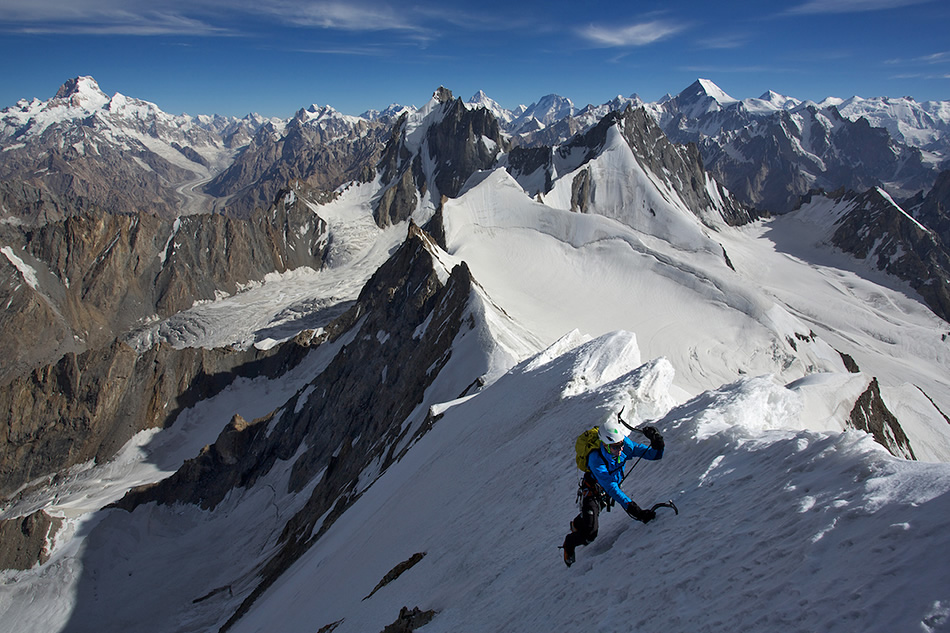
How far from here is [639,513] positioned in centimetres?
764

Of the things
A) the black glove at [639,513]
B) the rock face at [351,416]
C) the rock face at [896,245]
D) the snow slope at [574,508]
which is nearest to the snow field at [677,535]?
the snow slope at [574,508]

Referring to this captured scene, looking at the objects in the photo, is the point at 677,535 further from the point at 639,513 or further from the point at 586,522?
the point at 586,522

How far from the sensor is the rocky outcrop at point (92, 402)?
56688 mm

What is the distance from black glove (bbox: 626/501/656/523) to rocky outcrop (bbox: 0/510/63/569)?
51.4 meters

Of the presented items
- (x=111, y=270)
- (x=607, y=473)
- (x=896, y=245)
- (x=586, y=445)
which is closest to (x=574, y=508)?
(x=607, y=473)

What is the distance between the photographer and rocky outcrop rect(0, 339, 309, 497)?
56688 millimetres

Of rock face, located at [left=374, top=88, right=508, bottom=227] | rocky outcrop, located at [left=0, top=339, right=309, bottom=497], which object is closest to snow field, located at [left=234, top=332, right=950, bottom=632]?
rocky outcrop, located at [left=0, top=339, right=309, bottom=497]

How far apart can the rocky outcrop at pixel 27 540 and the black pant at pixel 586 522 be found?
5057cm

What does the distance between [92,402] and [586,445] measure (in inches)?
2762

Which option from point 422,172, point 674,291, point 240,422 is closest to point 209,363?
point 240,422

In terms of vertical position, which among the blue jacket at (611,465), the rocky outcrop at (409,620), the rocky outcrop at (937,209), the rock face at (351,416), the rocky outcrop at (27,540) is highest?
the rocky outcrop at (937,209)

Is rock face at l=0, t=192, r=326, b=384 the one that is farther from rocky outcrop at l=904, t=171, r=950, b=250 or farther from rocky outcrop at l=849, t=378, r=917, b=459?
rocky outcrop at l=904, t=171, r=950, b=250

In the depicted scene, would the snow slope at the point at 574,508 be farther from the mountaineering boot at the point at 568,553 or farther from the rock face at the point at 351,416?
the rock face at the point at 351,416

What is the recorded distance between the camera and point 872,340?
7688 centimetres
